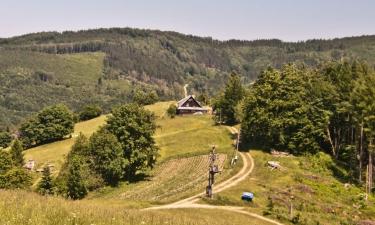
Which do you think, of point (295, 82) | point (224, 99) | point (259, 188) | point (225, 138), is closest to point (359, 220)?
point (259, 188)

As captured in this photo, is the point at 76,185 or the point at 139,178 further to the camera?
the point at 139,178

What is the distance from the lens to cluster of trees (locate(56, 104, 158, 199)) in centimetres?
7844

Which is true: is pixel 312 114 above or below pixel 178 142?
above

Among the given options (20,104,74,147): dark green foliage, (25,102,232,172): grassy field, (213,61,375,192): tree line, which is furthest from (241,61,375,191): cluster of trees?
(20,104,74,147): dark green foliage

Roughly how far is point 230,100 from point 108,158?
52.2m

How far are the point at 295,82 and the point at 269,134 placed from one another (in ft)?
39.2

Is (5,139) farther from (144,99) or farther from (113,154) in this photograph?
(113,154)

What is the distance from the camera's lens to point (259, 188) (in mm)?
70750

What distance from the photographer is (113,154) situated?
8312 centimetres

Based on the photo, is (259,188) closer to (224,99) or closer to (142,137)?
(142,137)

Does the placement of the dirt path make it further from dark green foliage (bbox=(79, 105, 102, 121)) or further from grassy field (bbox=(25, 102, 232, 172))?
dark green foliage (bbox=(79, 105, 102, 121))

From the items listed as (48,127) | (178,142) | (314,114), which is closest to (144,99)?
(48,127)

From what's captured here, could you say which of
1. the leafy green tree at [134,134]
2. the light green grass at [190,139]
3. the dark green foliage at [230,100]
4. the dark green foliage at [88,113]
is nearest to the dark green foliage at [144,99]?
the dark green foliage at [88,113]

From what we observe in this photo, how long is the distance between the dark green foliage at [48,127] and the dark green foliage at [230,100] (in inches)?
1655
